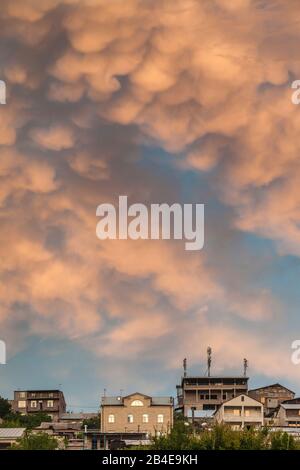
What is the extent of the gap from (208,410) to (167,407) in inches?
1094

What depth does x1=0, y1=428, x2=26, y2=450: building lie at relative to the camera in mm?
78562

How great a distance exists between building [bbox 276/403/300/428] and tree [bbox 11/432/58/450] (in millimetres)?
43775

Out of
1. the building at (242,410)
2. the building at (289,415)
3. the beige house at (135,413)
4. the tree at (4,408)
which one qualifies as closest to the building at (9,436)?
the beige house at (135,413)

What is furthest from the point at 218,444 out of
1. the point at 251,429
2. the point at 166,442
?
the point at 166,442

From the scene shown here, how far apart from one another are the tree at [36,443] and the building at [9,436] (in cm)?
511

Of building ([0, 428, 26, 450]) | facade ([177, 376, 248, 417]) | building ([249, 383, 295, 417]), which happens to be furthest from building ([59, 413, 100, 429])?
building ([0, 428, 26, 450])

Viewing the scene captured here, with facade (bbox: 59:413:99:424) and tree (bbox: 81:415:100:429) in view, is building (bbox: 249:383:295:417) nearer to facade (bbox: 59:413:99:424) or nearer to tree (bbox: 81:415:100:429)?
facade (bbox: 59:413:99:424)

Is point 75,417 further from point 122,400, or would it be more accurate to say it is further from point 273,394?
point 273,394

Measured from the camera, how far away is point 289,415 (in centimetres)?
10838

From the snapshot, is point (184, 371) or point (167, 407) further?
point (184, 371)

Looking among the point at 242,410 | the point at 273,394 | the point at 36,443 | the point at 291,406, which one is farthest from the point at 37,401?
the point at 36,443

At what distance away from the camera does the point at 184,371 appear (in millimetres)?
133500

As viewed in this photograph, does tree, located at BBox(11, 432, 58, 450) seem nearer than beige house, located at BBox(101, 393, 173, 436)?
Yes
